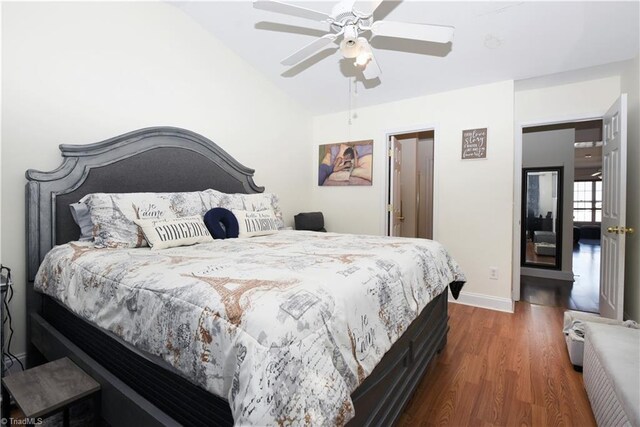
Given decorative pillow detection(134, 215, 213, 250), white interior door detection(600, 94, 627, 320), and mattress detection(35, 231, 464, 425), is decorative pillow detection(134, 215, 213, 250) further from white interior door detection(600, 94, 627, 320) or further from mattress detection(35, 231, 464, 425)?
white interior door detection(600, 94, 627, 320)

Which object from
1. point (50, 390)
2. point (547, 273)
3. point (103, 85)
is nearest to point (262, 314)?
point (50, 390)

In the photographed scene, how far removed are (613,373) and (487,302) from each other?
2034 millimetres

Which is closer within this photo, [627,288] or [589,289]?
[627,288]

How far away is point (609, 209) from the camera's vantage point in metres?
2.84

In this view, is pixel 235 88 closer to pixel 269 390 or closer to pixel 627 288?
pixel 269 390

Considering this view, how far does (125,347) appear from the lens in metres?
1.25

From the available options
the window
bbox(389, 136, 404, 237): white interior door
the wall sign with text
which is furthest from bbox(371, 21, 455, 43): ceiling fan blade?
the window

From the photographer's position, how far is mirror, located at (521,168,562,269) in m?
4.72

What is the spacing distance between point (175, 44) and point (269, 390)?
307 centimetres

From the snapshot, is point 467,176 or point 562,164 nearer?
point 467,176

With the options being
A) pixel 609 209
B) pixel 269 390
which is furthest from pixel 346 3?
pixel 609 209

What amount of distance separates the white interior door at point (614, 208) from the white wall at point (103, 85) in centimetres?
343

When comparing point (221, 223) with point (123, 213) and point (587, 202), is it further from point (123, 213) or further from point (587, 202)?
point (587, 202)

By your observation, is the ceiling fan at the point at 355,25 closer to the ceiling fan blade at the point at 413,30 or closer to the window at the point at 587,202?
the ceiling fan blade at the point at 413,30
